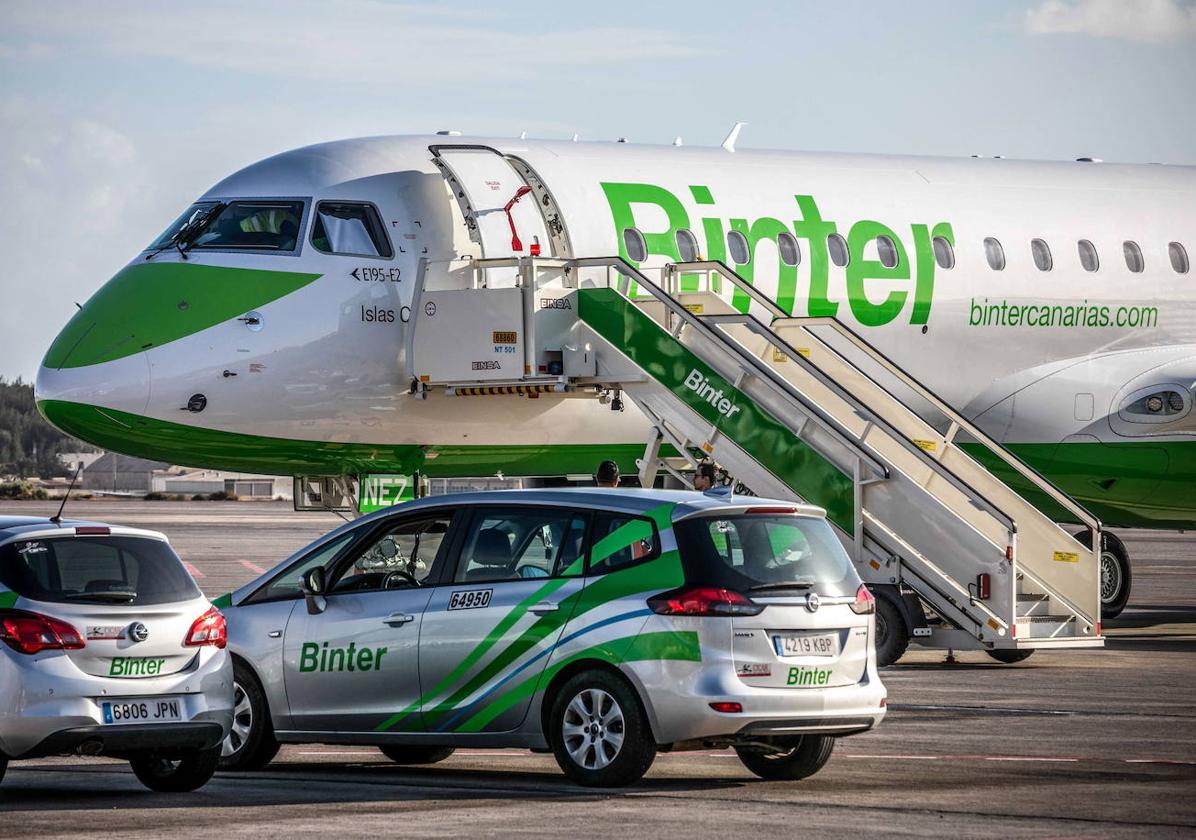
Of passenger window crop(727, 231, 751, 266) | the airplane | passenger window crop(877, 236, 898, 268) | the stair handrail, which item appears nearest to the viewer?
the airplane

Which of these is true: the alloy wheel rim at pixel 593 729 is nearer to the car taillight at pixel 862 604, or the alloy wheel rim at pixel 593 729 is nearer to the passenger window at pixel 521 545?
the passenger window at pixel 521 545

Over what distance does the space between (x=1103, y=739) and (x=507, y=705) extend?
4.58 m

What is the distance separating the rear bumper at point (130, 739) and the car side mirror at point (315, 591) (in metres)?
1.48

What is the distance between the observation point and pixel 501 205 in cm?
2220

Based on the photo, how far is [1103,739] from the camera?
47.9 feet

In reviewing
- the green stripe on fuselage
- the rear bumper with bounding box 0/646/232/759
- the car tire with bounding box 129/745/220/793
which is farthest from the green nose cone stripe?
the rear bumper with bounding box 0/646/232/759

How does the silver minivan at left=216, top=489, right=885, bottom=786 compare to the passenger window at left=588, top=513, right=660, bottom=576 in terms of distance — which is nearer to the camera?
the silver minivan at left=216, top=489, right=885, bottom=786

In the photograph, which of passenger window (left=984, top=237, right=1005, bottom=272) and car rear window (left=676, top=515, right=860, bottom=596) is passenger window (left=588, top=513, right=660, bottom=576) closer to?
car rear window (left=676, top=515, right=860, bottom=596)

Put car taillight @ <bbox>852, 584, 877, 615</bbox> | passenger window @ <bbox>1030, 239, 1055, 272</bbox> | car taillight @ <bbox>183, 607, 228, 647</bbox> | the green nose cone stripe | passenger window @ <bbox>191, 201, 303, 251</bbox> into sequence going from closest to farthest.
→ car taillight @ <bbox>183, 607, 228, 647</bbox>
car taillight @ <bbox>852, 584, 877, 615</bbox>
the green nose cone stripe
passenger window @ <bbox>191, 201, 303, 251</bbox>
passenger window @ <bbox>1030, 239, 1055, 272</bbox>

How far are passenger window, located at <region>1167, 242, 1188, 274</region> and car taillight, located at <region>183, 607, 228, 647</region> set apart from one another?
716 inches

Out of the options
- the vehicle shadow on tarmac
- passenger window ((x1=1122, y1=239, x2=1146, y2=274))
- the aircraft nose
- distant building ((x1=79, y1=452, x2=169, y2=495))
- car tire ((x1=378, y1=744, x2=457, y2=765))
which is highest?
passenger window ((x1=1122, y1=239, x2=1146, y2=274))

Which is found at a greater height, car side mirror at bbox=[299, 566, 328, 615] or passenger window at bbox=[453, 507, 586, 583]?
passenger window at bbox=[453, 507, 586, 583]

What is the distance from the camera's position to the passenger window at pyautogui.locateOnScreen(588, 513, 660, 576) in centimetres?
1260

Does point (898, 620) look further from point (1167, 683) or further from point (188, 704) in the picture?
point (188, 704)
